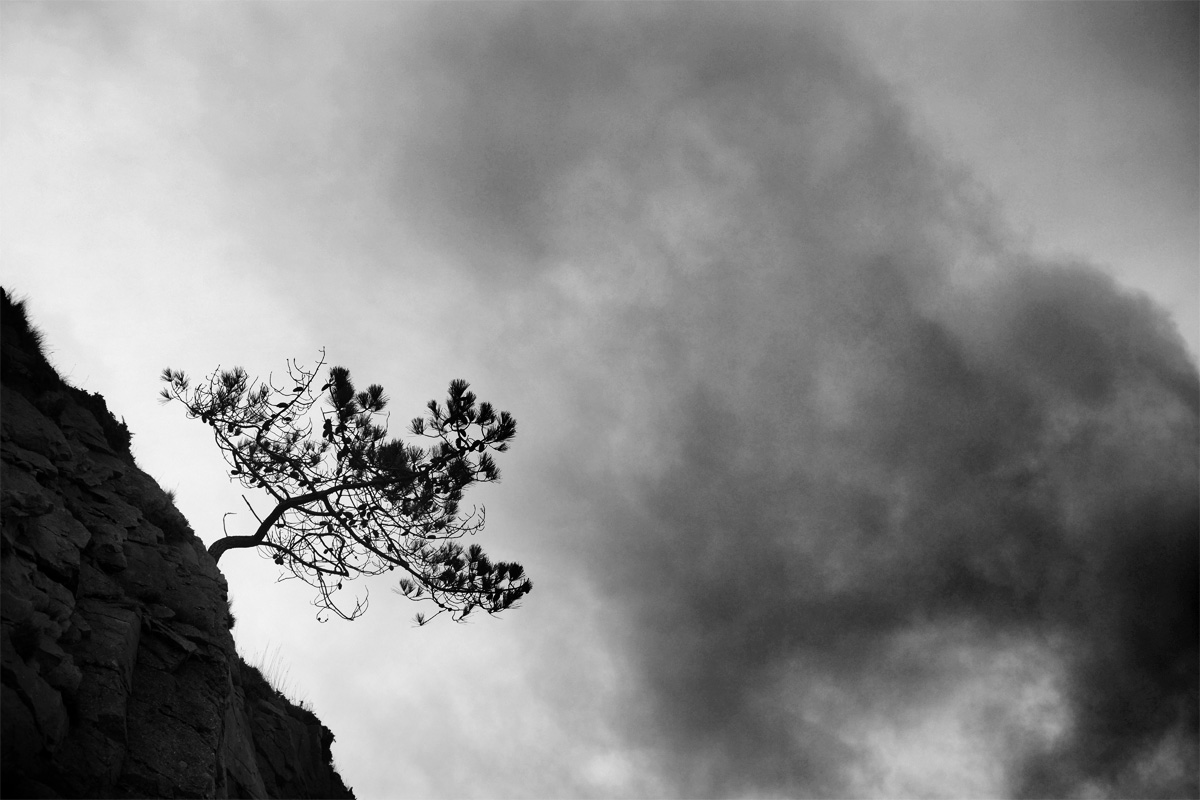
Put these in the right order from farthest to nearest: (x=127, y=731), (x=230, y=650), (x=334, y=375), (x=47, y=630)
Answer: (x=334, y=375) → (x=230, y=650) → (x=127, y=731) → (x=47, y=630)

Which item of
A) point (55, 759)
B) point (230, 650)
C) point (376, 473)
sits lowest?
point (55, 759)

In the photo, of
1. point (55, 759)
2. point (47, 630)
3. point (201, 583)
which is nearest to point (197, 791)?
point (55, 759)

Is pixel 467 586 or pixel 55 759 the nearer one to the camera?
pixel 55 759

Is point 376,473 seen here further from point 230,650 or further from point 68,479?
point 68,479

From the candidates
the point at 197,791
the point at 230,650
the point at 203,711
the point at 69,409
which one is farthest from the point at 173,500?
the point at 197,791

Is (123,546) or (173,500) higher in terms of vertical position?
(173,500)

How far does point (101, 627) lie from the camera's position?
1097 cm

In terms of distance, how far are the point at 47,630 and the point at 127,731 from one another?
A: 68.2 inches

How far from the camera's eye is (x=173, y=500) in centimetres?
1563

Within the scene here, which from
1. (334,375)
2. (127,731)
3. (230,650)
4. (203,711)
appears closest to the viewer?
(127,731)

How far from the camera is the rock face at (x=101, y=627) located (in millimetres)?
9312

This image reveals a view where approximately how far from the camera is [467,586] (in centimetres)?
1625

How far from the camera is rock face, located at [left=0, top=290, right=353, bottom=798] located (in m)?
9.31

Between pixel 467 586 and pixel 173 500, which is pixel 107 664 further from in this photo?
pixel 467 586
